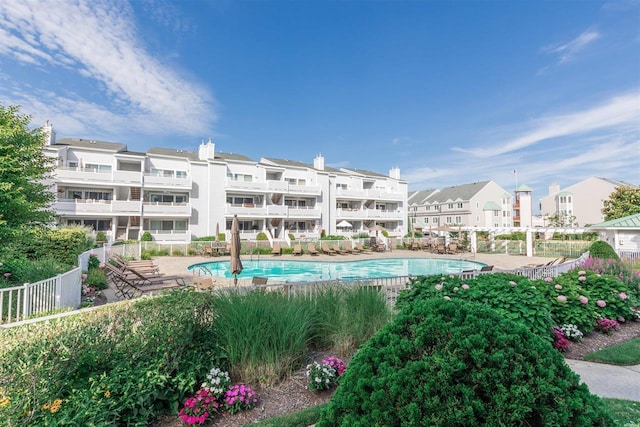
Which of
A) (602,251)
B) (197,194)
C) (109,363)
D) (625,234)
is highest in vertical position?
(197,194)

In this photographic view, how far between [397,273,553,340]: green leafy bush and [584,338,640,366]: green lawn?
0.80 metres

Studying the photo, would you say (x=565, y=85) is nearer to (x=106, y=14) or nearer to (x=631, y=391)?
(x=631, y=391)

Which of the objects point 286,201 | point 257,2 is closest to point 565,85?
point 257,2

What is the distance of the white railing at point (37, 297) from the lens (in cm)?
552

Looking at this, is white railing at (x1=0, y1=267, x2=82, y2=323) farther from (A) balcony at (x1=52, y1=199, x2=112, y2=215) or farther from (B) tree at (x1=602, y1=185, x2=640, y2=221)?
(B) tree at (x1=602, y1=185, x2=640, y2=221)

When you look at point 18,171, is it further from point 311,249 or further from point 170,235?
point 170,235

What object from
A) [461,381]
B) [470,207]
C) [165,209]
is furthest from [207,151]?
[470,207]

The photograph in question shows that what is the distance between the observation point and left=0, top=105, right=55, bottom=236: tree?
727cm

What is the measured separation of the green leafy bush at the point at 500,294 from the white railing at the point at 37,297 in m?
6.99

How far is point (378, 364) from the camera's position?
205 centimetres

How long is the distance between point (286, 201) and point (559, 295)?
3442cm

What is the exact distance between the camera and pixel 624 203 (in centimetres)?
3406

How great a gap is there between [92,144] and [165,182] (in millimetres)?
8720

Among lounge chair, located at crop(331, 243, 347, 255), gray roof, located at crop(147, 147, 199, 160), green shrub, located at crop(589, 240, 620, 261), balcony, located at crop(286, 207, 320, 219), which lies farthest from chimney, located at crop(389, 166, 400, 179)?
green shrub, located at crop(589, 240, 620, 261)
